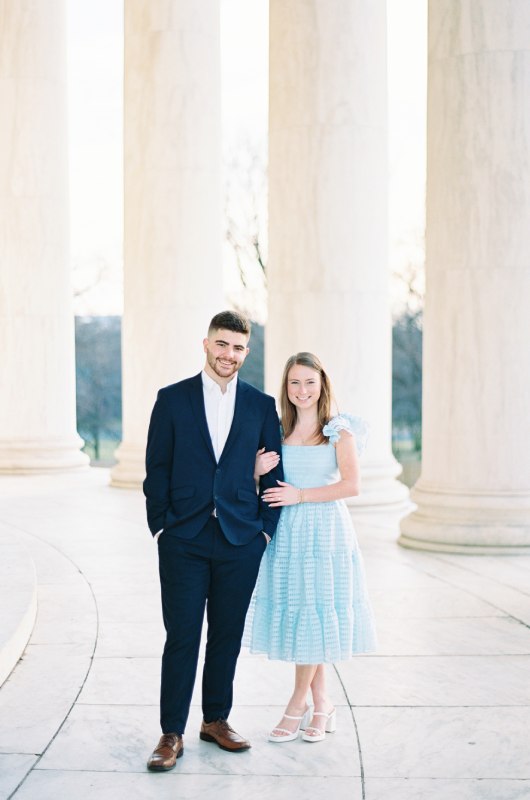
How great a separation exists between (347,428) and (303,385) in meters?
5.10

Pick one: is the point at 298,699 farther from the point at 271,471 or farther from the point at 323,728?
the point at 271,471

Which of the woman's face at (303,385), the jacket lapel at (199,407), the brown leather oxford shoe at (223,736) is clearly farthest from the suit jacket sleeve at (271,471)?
the brown leather oxford shoe at (223,736)

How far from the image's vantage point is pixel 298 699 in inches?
3526

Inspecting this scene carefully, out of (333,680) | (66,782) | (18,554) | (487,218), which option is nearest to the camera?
(66,782)

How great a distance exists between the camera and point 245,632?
92.3 meters

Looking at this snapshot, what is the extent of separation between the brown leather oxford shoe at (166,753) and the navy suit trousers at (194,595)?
73 centimetres

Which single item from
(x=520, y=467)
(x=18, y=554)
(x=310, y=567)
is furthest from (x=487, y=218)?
(x=310, y=567)

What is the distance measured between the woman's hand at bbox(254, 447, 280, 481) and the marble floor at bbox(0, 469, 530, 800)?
2177 cm

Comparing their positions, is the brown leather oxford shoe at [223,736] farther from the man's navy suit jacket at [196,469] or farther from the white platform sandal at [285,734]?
the man's navy suit jacket at [196,469]

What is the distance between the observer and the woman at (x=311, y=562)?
88.8m

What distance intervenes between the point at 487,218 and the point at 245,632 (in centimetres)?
10041

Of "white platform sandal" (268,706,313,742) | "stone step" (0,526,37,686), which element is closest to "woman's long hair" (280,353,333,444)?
"white platform sandal" (268,706,313,742)

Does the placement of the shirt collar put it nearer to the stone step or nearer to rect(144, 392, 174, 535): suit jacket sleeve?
rect(144, 392, 174, 535): suit jacket sleeve

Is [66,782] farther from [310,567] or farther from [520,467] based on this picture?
[520,467]
